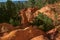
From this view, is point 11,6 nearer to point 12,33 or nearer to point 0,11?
point 0,11

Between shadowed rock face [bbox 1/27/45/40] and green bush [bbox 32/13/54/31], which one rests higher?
shadowed rock face [bbox 1/27/45/40]

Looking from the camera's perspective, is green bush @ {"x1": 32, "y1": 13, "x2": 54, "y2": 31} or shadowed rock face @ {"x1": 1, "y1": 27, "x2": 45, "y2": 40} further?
green bush @ {"x1": 32, "y1": 13, "x2": 54, "y2": 31}

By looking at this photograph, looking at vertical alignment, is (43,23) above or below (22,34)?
below

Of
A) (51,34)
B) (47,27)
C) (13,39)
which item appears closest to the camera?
(13,39)

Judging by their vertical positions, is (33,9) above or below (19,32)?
below

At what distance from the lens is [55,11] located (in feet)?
50.6

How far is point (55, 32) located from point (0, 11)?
5.32 meters

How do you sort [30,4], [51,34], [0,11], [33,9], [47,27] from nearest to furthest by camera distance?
[51,34]
[47,27]
[0,11]
[33,9]
[30,4]

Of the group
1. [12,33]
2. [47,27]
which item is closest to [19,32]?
[12,33]

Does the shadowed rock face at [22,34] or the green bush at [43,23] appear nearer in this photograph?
the shadowed rock face at [22,34]

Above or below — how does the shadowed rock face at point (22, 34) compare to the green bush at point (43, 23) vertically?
above

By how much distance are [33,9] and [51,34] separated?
763 centimetres

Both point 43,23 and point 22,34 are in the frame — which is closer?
point 22,34

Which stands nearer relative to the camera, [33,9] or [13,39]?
[13,39]
